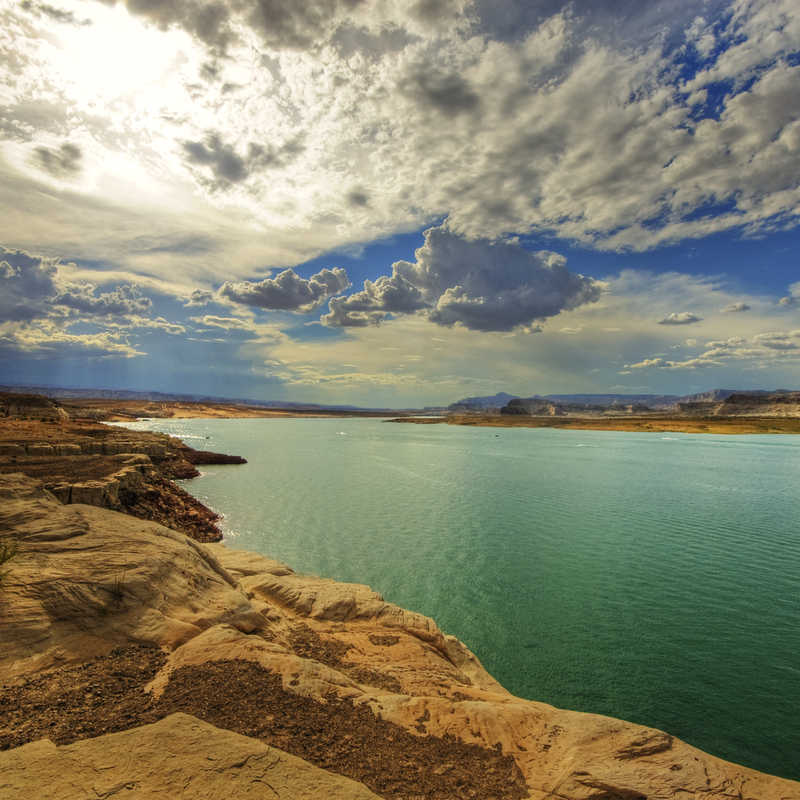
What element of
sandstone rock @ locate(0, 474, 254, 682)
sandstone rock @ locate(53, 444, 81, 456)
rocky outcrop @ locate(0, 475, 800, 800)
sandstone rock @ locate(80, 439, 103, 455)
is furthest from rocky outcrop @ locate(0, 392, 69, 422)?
rocky outcrop @ locate(0, 475, 800, 800)

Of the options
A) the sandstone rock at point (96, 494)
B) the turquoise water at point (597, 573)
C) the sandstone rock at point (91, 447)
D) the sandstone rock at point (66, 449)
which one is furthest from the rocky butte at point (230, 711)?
the sandstone rock at point (91, 447)

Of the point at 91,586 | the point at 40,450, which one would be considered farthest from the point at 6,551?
the point at 40,450

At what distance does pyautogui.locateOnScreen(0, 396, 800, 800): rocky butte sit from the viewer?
5.57 m

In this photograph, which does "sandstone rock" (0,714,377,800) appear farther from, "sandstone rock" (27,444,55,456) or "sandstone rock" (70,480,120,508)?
"sandstone rock" (27,444,55,456)

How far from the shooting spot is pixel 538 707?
895 cm

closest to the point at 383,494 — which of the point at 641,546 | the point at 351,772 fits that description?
the point at 641,546

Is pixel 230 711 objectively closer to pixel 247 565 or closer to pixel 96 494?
pixel 247 565

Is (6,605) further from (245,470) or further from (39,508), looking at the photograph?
(245,470)

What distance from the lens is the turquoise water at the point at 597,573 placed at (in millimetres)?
11320

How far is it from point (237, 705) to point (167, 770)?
1.64m

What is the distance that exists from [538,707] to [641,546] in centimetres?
1796

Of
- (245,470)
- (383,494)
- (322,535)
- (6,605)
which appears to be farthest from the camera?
(245,470)

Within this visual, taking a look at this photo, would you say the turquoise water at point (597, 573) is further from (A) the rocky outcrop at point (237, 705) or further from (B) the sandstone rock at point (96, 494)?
(B) the sandstone rock at point (96, 494)

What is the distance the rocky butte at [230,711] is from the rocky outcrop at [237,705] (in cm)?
3
